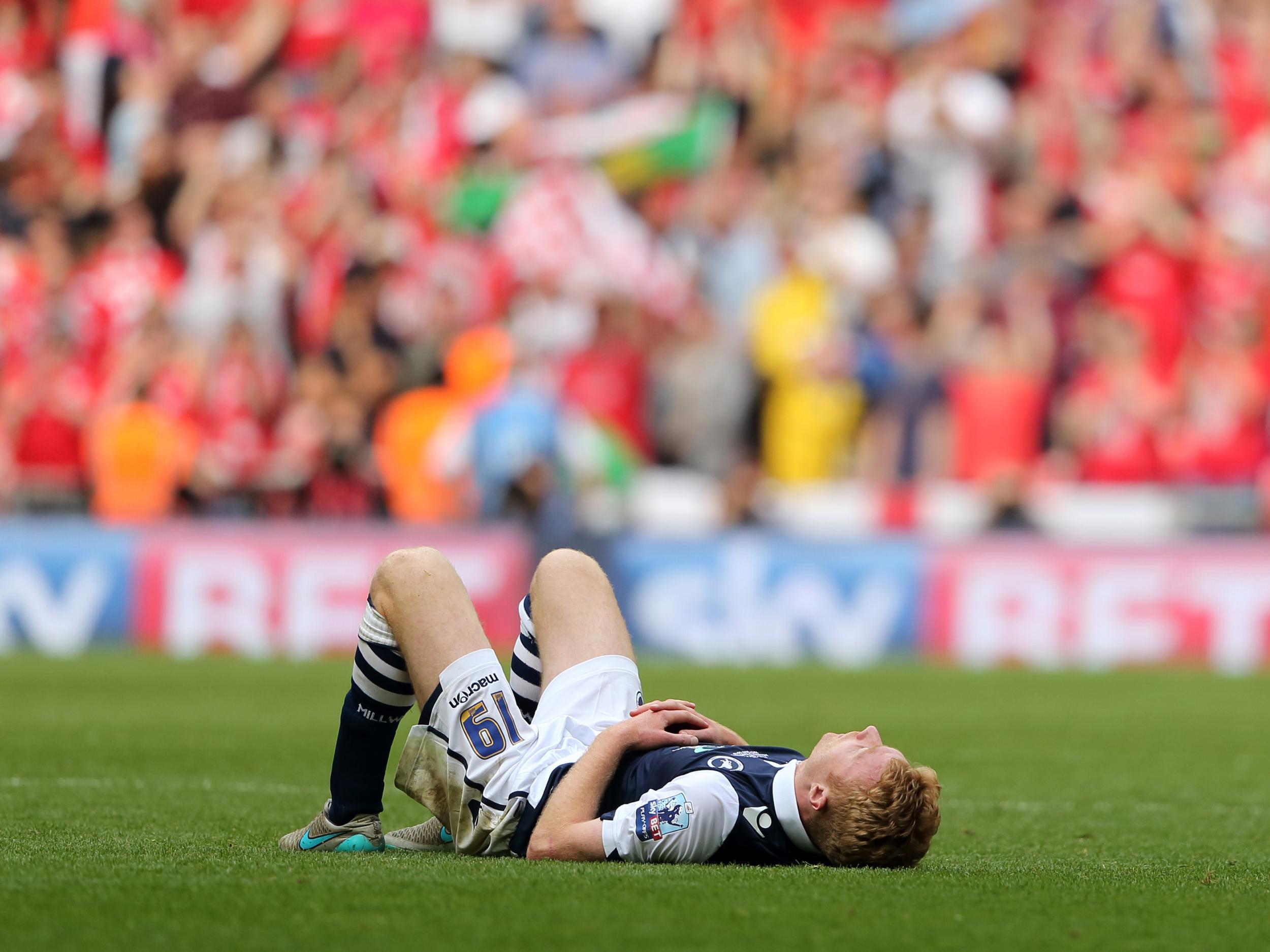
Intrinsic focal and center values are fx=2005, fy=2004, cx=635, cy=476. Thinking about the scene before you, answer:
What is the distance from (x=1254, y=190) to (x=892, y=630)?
5.84m

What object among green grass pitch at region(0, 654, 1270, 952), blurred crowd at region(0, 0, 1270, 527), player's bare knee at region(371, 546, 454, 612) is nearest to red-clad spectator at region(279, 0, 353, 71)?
blurred crowd at region(0, 0, 1270, 527)

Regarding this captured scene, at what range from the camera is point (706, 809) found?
5.16 m

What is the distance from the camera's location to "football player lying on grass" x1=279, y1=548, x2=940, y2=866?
5195 mm

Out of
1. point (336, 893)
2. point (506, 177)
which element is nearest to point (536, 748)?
point (336, 893)

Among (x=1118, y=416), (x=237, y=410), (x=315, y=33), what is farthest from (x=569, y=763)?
(x=315, y=33)

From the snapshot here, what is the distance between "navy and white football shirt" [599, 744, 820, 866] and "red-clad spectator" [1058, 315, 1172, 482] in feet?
37.5

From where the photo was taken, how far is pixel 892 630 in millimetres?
16234

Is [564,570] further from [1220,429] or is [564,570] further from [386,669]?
[1220,429]

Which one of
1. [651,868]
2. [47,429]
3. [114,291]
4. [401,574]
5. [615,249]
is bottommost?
[651,868]

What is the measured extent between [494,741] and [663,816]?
1.81 ft

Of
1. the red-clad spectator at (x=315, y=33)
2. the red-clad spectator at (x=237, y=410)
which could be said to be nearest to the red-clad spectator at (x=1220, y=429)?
the red-clad spectator at (x=237, y=410)

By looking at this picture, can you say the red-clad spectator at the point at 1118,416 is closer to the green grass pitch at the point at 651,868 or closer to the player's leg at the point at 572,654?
the green grass pitch at the point at 651,868

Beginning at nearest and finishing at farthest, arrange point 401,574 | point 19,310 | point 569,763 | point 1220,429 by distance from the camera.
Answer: point 569,763
point 401,574
point 1220,429
point 19,310

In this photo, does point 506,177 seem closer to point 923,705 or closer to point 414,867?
point 923,705
